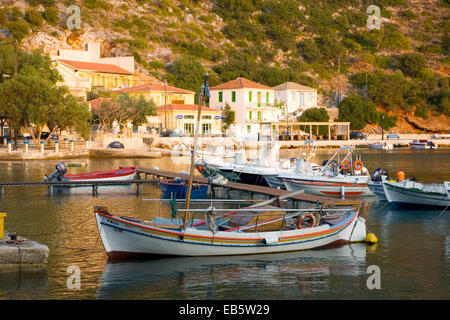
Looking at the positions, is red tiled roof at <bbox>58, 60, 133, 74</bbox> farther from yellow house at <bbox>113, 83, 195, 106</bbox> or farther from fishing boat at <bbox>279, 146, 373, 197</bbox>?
fishing boat at <bbox>279, 146, 373, 197</bbox>

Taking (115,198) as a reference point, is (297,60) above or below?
above

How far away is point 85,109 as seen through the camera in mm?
66938

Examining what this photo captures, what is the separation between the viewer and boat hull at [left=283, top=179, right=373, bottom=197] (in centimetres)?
3641

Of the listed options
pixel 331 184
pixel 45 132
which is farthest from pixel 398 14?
pixel 331 184

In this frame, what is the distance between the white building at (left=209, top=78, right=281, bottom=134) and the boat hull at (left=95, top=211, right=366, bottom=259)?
76.2 meters

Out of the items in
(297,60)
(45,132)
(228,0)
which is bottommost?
(45,132)

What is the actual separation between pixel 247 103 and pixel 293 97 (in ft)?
36.2

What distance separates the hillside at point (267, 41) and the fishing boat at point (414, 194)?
78.4 metres

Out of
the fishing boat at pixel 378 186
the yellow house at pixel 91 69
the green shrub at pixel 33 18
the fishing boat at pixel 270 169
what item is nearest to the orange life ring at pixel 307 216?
the fishing boat at pixel 378 186

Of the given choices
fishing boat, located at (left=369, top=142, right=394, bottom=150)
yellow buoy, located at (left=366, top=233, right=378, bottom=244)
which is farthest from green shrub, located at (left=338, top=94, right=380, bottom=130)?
yellow buoy, located at (left=366, top=233, right=378, bottom=244)

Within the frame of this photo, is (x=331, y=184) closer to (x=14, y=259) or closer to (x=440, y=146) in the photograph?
(x=14, y=259)

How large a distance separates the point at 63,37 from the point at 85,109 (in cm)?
5121

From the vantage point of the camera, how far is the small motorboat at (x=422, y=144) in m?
102

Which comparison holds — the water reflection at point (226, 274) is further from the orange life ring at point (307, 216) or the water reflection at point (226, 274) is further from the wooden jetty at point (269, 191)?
the wooden jetty at point (269, 191)
